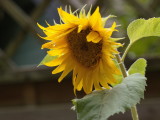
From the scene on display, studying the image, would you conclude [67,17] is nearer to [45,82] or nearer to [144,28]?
[144,28]

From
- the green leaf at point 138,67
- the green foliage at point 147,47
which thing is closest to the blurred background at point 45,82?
the green foliage at point 147,47

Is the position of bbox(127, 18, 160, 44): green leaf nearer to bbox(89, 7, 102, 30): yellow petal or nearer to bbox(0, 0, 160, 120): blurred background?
bbox(89, 7, 102, 30): yellow petal

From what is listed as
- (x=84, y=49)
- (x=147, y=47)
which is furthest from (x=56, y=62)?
(x=147, y=47)

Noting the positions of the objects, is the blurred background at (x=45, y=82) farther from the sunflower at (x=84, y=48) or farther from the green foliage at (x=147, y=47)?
the sunflower at (x=84, y=48)

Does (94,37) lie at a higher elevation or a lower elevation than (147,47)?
lower

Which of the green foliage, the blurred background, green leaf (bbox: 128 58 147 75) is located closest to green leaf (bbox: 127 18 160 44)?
green leaf (bbox: 128 58 147 75)

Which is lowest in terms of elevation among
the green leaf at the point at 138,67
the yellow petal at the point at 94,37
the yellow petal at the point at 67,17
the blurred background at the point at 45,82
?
the yellow petal at the point at 94,37

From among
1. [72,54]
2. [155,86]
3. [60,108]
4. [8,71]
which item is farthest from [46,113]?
[72,54]
